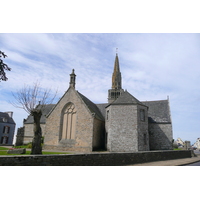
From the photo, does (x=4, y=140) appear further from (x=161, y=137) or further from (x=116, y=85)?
(x=161, y=137)

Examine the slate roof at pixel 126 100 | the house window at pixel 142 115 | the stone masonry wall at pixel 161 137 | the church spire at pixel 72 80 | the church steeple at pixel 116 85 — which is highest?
the church steeple at pixel 116 85

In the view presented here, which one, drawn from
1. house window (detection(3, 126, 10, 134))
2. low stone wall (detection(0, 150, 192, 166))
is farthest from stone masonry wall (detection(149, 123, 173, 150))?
house window (detection(3, 126, 10, 134))

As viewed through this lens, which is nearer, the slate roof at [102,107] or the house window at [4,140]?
the slate roof at [102,107]

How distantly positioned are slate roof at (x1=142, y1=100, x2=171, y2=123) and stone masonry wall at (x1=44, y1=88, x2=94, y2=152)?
36.2 feet

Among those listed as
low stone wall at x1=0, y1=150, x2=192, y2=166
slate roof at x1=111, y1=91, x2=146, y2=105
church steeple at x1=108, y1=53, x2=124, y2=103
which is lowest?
low stone wall at x1=0, y1=150, x2=192, y2=166

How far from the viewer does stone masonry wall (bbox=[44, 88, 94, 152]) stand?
21.9 m

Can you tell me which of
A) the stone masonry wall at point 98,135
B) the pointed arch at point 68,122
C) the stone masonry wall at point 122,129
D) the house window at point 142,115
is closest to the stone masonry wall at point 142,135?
the house window at point 142,115

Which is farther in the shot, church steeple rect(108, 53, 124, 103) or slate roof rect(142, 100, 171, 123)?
church steeple rect(108, 53, 124, 103)

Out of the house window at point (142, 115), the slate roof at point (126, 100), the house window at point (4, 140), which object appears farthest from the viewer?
the house window at point (4, 140)

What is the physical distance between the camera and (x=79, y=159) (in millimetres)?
9766

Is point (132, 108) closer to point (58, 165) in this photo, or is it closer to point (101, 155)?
point (101, 155)

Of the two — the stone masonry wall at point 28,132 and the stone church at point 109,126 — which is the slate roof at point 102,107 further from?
the stone masonry wall at point 28,132

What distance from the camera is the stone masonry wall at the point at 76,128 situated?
2188cm

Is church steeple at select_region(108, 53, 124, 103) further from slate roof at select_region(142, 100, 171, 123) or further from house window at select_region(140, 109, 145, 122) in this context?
house window at select_region(140, 109, 145, 122)
